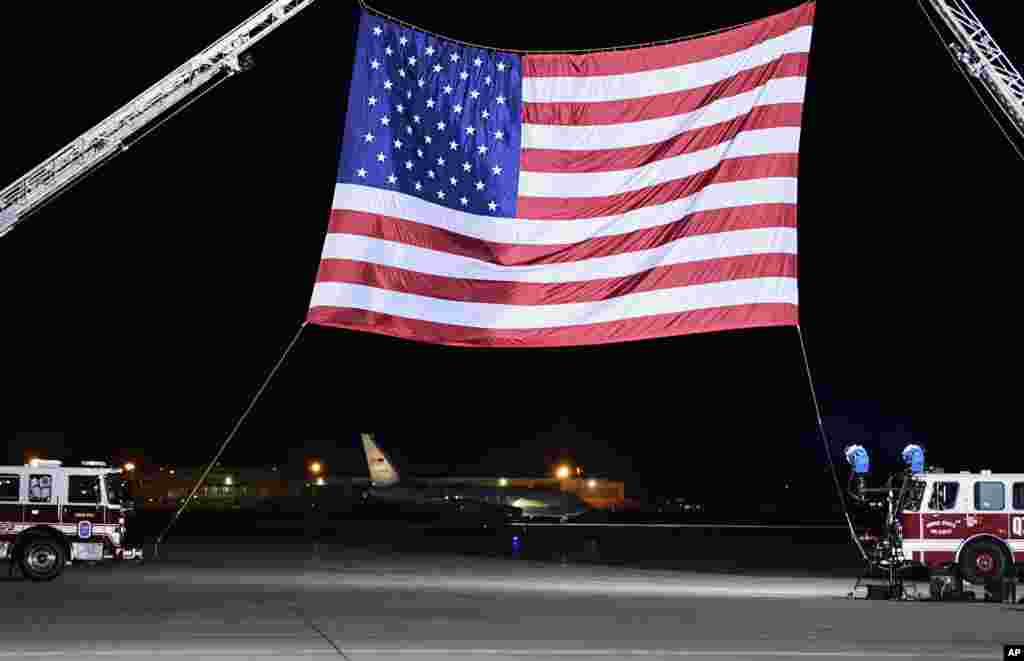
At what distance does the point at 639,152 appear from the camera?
20797 millimetres

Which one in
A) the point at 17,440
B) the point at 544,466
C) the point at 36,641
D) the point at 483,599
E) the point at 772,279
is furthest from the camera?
the point at 544,466

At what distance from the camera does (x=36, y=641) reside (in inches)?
679

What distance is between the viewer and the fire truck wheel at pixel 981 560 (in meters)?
27.5

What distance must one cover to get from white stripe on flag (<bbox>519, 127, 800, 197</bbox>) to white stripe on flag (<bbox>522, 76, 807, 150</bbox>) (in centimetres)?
40

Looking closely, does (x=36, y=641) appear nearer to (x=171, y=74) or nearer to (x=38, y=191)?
(x=38, y=191)

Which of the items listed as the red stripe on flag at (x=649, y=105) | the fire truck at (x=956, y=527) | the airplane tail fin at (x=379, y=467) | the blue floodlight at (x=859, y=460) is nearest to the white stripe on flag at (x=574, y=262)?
the red stripe on flag at (x=649, y=105)

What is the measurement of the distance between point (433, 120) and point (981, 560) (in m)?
15.1

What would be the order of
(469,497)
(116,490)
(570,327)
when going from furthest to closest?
(469,497) < (116,490) < (570,327)

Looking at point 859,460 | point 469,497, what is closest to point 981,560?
point 859,460

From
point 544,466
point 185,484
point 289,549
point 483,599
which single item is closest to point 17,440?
point 185,484

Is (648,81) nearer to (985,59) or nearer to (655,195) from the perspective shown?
(655,195)

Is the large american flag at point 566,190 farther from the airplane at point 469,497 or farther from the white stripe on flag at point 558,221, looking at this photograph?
the airplane at point 469,497

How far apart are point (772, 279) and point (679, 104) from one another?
3.15m

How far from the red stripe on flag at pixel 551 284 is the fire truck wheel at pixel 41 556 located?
42.7ft
